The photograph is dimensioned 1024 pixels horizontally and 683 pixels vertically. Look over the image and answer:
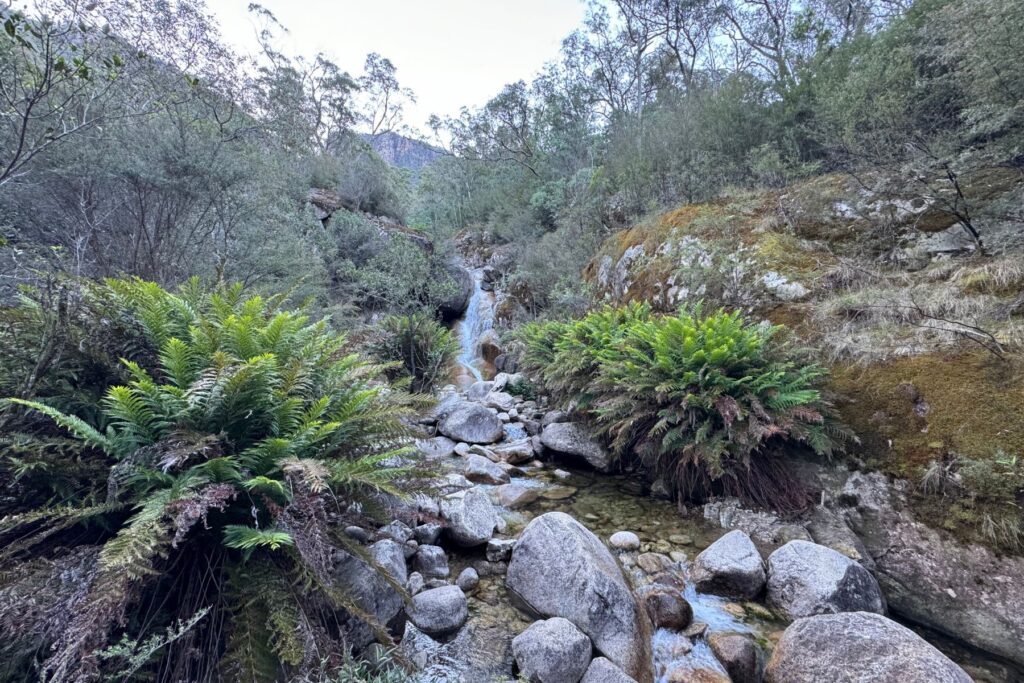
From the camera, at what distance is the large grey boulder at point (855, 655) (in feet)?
6.07

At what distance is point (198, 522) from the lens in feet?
6.06

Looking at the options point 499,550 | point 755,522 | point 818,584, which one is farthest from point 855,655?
point 499,550

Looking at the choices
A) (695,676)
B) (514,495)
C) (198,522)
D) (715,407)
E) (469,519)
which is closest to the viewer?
(198,522)

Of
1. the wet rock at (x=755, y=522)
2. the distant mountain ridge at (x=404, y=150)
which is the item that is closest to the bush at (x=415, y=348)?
the wet rock at (x=755, y=522)

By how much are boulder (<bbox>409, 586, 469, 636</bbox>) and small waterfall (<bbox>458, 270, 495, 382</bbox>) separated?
795 cm

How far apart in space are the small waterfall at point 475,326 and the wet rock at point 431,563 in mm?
7541

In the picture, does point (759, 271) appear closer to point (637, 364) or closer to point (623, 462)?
point (637, 364)

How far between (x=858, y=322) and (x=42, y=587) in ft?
19.0

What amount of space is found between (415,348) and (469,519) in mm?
4535

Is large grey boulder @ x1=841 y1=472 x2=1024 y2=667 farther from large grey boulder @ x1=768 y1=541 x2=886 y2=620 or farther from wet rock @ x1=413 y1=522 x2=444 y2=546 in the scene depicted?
wet rock @ x1=413 y1=522 x2=444 y2=546

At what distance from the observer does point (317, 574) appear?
164 cm

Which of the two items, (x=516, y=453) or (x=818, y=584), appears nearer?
(x=818, y=584)

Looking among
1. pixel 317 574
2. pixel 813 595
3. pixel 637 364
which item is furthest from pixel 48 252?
pixel 813 595

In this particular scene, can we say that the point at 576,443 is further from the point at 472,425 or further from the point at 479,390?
the point at 479,390
